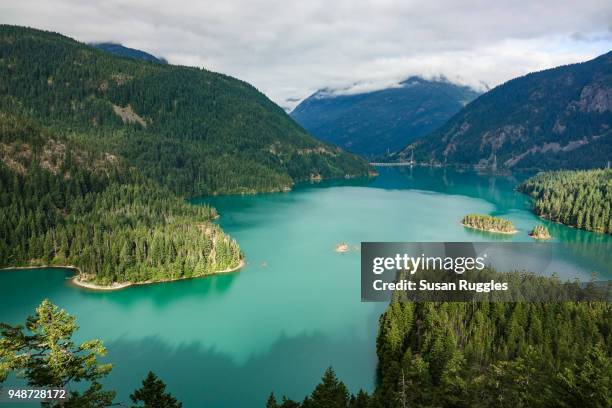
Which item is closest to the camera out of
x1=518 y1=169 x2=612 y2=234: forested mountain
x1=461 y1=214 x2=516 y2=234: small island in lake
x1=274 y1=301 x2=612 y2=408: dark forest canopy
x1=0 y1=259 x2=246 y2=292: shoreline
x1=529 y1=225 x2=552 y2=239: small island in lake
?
x1=274 y1=301 x2=612 y2=408: dark forest canopy

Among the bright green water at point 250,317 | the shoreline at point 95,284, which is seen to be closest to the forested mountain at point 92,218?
the shoreline at point 95,284

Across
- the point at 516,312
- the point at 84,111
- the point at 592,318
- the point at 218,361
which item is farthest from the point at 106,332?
the point at 84,111

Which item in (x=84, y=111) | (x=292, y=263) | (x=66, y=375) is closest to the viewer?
(x=66, y=375)

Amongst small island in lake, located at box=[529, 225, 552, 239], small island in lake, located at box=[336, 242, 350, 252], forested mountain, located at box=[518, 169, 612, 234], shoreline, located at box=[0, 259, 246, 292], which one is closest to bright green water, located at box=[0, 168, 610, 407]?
shoreline, located at box=[0, 259, 246, 292]

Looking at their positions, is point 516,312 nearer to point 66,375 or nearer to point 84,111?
point 66,375

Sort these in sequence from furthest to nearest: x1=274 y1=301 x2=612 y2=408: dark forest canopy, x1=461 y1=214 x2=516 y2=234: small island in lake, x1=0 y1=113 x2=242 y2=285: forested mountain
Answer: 1. x1=461 y1=214 x2=516 y2=234: small island in lake
2. x1=0 y1=113 x2=242 y2=285: forested mountain
3. x1=274 y1=301 x2=612 y2=408: dark forest canopy

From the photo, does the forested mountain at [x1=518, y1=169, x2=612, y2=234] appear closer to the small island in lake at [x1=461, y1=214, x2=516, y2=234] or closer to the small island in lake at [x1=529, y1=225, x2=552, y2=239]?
the small island in lake at [x1=529, y1=225, x2=552, y2=239]

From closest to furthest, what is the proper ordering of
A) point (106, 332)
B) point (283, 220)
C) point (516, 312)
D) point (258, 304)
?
point (516, 312)
point (106, 332)
point (258, 304)
point (283, 220)

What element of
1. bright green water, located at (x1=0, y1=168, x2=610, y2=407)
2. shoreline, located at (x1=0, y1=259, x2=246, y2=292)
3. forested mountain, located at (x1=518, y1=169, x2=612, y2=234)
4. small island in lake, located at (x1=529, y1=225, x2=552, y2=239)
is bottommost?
bright green water, located at (x1=0, y1=168, x2=610, y2=407)
